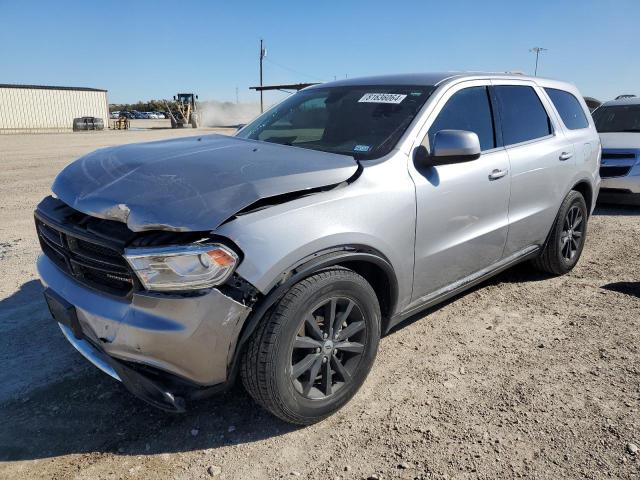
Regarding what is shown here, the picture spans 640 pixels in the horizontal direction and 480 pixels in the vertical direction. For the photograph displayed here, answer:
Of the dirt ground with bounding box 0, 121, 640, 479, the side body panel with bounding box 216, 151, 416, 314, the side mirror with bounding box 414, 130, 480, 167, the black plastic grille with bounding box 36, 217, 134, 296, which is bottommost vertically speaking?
the dirt ground with bounding box 0, 121, 640, 479

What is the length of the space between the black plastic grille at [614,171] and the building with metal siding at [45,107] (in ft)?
134

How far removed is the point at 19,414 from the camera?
2.77 metres

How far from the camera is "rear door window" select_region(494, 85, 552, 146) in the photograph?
3953 mm

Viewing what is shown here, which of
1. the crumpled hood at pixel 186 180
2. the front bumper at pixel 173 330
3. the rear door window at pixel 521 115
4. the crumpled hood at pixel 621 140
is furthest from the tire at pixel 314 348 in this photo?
the crumpled hood at pixel 621 140

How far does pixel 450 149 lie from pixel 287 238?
1.23 m

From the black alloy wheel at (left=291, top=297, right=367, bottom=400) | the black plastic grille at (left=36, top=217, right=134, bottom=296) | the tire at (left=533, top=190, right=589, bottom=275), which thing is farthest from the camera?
the tire at (left=533, top=190, right=589, bottom=275)

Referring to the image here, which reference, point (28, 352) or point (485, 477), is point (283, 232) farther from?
point (28, 352)

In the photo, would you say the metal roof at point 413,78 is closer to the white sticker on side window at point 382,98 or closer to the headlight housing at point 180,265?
the white sticker on side window at point 382,98

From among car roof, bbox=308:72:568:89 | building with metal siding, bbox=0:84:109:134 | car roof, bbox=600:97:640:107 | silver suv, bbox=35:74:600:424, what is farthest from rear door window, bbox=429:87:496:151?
building with metal siding, bbox=0:84:109:134

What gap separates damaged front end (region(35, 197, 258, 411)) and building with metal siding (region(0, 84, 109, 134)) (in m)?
42.2

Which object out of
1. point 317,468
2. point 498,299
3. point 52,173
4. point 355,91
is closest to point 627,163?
point 498,299

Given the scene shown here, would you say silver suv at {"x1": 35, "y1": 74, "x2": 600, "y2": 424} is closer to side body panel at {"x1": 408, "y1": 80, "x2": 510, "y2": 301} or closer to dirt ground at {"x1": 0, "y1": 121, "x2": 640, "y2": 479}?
side body panel at {"x1": 408, "y1": 80, "x2": 510, "y2": 301}

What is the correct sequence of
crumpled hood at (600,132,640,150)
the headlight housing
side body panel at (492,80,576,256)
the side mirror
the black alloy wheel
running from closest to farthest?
the headlight housing, the black alloy wheel, the side mirror, side body panel at (492,80,576,256), crumpled hood at (600,132,640,150)

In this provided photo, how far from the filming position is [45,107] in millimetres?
41625
